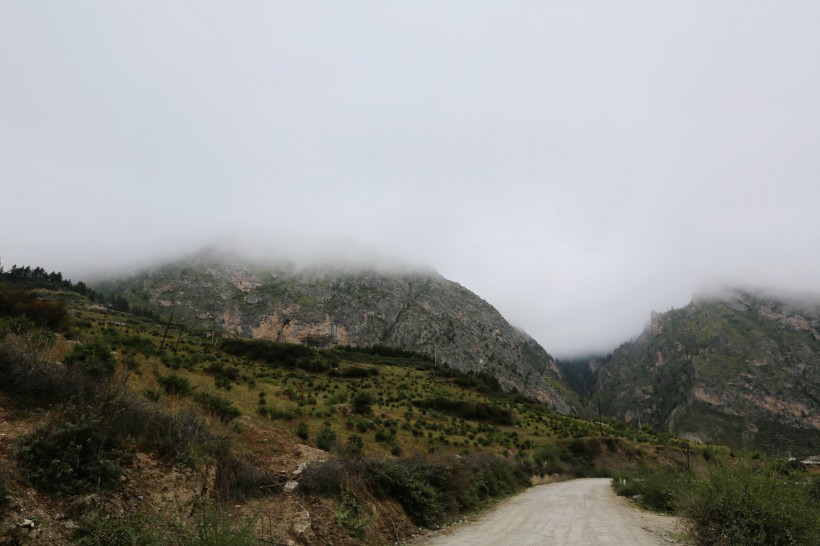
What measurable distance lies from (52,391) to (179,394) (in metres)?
7.83

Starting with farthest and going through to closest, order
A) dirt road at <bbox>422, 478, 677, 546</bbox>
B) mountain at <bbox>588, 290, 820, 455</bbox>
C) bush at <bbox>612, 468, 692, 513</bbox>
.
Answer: mountain at <bbox>588, 290, 820, 455</bbox>, bush at <bbox>612, 468, 692, 513</bbox>, dirt road at <bbox>422, 478, 677, 546</bbox>

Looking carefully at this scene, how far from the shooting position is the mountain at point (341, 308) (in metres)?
140

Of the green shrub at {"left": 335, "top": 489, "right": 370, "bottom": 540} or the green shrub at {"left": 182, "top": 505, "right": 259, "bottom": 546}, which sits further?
the green shrub at {"left": 335, "top": 489, "right": 370, "bottom": 540}

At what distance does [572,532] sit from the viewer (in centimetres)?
1377

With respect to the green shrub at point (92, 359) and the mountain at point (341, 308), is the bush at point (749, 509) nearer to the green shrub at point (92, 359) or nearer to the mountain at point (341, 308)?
the green shrub at point (92, 359)

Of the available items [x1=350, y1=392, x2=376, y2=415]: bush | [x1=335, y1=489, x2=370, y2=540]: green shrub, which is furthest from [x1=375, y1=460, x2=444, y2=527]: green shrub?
[x1=350, y1=392, x2=376, y2=415]: bush

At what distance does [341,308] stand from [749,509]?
144m

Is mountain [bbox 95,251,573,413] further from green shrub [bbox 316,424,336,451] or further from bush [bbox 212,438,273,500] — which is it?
bush [bbox 212,438,273,500]

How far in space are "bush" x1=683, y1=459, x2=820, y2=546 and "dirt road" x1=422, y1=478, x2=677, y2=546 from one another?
263 centimetres

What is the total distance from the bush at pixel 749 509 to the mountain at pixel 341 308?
121 metres

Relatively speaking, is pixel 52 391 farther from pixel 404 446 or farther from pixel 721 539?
pixel 404 446

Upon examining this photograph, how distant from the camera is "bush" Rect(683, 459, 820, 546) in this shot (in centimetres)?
907

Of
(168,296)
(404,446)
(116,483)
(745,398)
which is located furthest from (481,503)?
(745,398)

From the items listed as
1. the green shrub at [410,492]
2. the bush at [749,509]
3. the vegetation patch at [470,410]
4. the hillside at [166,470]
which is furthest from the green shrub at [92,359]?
the vegetation patch at [470,410]
